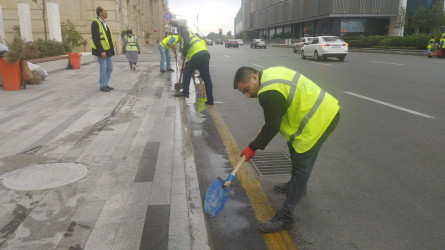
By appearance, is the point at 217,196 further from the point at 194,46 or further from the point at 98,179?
the point at 194,46

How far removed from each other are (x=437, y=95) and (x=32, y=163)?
8690 millimetres

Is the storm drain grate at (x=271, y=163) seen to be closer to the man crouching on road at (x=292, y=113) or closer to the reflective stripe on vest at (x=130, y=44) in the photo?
the man crouching on road at (x=292, y=113)

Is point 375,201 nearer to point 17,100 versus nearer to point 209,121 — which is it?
point 209,121

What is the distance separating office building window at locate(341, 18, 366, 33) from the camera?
174ft

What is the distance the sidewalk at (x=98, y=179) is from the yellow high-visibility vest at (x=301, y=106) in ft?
3.41

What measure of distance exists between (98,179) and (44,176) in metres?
0.61

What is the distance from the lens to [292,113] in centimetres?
280

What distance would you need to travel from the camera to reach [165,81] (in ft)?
39.5

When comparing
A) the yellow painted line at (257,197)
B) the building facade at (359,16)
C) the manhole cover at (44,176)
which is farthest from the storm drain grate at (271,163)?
the building facade at (359,16)

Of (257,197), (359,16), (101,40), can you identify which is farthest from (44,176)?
(359,16)

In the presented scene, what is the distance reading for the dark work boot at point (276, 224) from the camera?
2924mm

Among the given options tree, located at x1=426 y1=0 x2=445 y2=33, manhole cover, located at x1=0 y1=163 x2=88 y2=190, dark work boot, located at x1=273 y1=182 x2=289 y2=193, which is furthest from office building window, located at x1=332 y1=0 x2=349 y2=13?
manhole cover, located at x1=0 y1=163 x2=88 y2=190

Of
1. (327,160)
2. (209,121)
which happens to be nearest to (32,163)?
(209,121)

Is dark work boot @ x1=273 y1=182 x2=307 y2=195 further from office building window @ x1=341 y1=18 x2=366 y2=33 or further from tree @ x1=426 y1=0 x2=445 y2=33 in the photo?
office building window @ x1=341 y1=18 x2=366 y2=33
